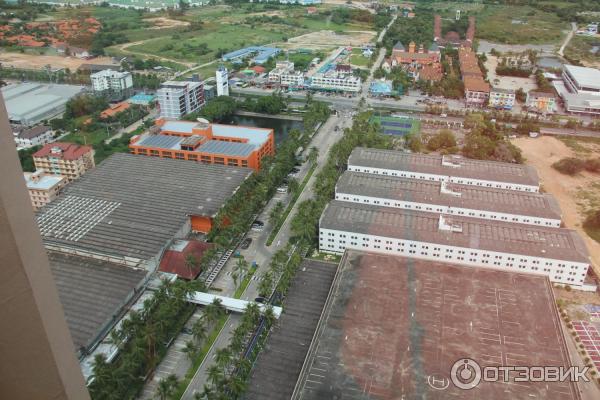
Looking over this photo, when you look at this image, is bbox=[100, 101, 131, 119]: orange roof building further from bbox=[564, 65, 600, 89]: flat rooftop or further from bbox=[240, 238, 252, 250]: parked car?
bbox=[564, 65, 600, 89]: flat rooftop

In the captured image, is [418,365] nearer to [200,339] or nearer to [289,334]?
[289,334]

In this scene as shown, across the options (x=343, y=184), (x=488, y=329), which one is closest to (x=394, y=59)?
(x=343, y=184)

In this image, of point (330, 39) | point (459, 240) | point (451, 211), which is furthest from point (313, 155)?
point (330, 39)

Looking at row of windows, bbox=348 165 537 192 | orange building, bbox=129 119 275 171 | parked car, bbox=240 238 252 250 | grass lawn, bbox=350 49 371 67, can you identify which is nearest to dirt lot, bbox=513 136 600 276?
row of windows, bbox=348 165 537 192

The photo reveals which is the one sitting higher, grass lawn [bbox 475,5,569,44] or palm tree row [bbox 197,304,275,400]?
grass lawn [bbox 475,5,569,44]

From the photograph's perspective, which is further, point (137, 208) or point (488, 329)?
point (137, 208)

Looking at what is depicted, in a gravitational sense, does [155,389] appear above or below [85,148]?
below
